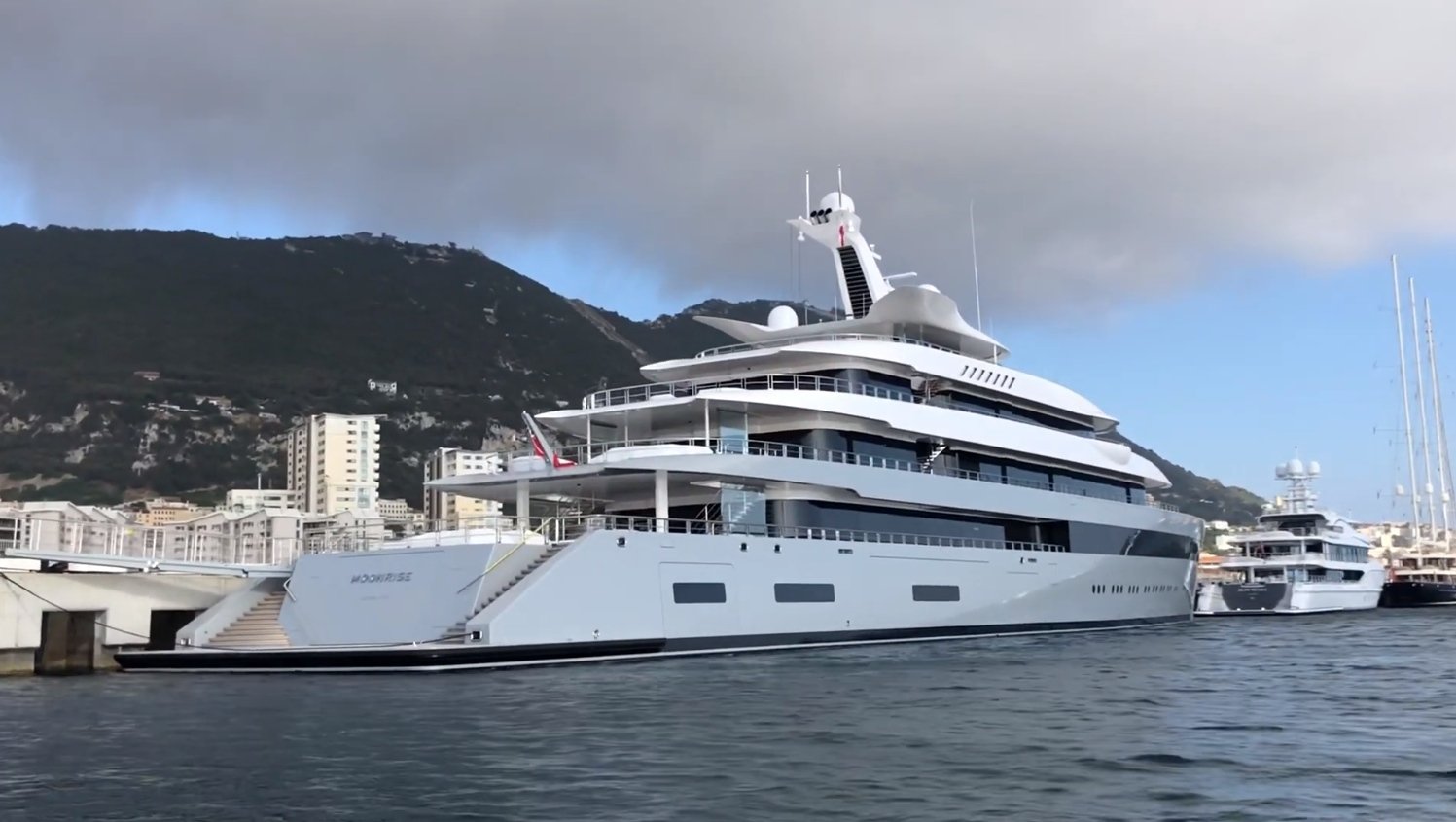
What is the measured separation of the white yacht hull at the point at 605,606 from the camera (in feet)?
70.0

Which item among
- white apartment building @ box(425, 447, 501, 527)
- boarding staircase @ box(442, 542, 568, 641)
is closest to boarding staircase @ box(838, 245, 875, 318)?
boarding staircase @ box(442, 542, 568, 641)

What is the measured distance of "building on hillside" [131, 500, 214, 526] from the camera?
9938 cm

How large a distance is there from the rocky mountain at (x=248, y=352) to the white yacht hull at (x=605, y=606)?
92423mm

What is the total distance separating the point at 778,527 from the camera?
86.4ft

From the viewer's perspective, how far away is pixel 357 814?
31.1 ft

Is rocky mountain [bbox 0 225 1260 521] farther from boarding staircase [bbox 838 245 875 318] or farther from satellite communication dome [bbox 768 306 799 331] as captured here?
satellite communication dome [bbox 768 306 799 331]

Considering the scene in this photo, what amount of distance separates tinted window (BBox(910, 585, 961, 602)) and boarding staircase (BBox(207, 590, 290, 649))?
13.1m

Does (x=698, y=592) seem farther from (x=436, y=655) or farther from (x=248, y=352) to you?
(x=248, y=352)

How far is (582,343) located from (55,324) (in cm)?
6518

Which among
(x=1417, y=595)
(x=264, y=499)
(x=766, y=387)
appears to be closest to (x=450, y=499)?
(x=264, y=499)

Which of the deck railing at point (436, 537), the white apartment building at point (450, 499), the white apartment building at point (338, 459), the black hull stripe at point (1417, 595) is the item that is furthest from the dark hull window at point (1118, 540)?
the white apartment building at point (338, 459)

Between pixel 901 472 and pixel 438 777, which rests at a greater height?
pixel 901 472

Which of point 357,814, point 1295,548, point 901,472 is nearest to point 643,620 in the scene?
point 901,472

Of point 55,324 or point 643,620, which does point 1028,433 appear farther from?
point 55,324
